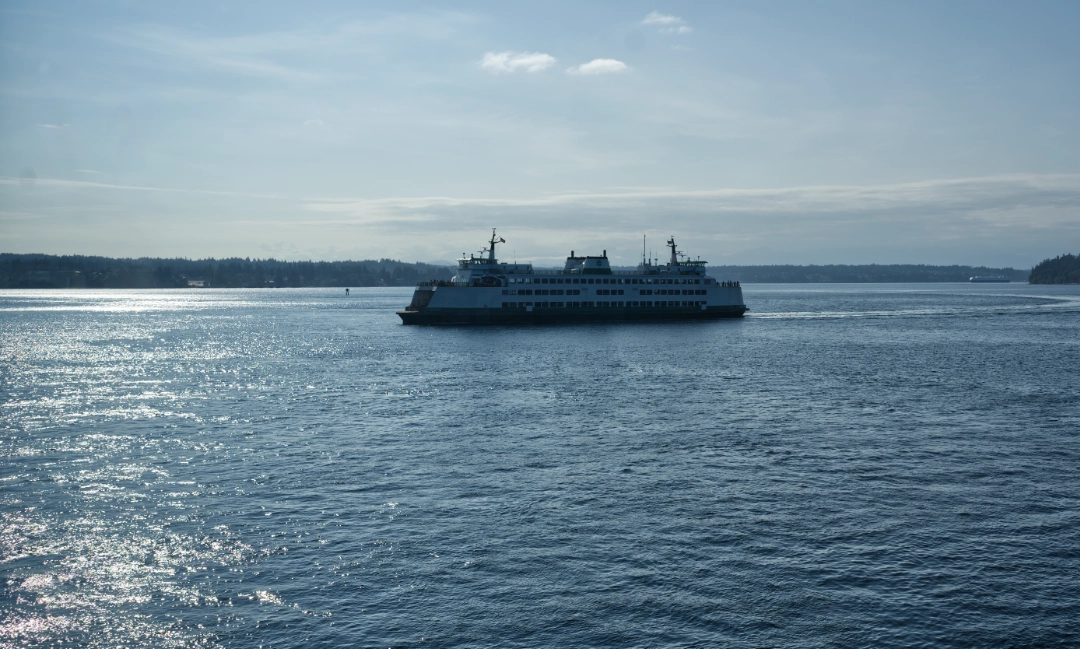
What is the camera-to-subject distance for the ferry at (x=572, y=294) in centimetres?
11819

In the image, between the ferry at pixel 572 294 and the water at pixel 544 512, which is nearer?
the water at pixel 544 512

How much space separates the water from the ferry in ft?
181

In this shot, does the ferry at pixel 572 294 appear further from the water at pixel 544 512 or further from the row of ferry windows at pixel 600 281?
the water at pixel 544 512

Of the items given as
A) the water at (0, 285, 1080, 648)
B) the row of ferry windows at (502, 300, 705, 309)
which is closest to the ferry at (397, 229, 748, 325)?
the row of ferry windows at (502, 300, 705, 309)

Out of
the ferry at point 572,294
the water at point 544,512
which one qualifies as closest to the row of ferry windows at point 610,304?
the ferry at point 572,294

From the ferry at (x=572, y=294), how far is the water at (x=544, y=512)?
181 feet

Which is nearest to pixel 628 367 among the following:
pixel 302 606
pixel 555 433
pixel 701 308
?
pixel 555 433

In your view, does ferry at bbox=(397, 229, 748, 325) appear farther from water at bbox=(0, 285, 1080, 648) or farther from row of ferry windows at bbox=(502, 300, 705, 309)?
water at bbox=(0, 285, 1080, 648)

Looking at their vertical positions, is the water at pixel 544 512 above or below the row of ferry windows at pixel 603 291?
below

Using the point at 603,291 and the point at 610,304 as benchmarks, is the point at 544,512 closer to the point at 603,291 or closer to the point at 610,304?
the point at 603,291

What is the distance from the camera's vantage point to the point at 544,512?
93.3 feet

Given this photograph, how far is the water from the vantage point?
20.0 meters

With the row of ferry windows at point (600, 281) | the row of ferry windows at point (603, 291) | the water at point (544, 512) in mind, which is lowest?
the water at point (544, 512)

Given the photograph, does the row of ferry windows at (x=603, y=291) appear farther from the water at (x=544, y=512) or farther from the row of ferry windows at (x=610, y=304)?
the water at (x=544, y=512)
